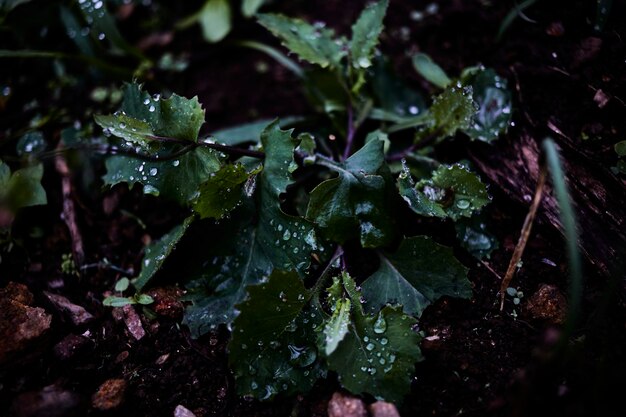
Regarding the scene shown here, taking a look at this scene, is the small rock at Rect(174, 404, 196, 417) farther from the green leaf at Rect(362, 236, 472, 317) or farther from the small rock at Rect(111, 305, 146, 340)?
the green leaf at Rect(362, 236, 472, 317)

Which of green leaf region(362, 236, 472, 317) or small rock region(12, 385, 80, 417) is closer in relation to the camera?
small rock region(12, 385, 80, 417)

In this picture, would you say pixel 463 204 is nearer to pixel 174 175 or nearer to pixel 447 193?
pixel 447 193

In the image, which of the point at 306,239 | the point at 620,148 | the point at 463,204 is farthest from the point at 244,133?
the point at 620,148

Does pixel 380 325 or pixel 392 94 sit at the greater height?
pixel 392 94

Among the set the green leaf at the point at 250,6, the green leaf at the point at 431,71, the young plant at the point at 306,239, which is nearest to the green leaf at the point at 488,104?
the young plant at the point at 306,239

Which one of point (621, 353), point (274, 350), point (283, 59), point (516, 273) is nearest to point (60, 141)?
point (283, 59)

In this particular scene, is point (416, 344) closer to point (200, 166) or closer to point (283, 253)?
point (283, 253)

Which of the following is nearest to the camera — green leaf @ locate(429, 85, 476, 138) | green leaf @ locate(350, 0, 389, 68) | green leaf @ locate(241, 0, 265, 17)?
green leaf @ locate(429, 85, 476, 138)

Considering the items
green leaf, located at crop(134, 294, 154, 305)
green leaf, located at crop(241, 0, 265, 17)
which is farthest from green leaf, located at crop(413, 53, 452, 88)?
green leaf, located at crop(134, 294, 154, 305)
